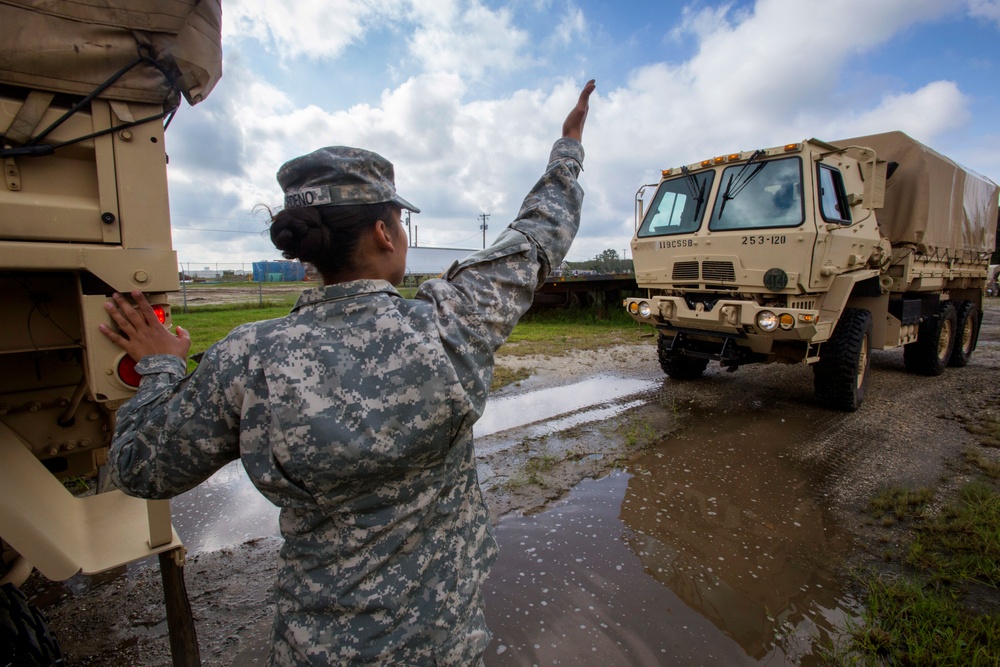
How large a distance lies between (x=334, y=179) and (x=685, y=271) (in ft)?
16.0

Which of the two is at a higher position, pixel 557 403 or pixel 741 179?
pixel 741 179

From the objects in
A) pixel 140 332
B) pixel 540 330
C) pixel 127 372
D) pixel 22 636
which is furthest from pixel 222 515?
pixel 540 330

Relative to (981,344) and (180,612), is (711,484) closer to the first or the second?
(180,612)

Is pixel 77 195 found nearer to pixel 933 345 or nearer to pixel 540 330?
pixel 933 345

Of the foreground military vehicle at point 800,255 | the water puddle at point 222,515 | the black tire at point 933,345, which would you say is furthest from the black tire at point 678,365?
the water puddle at point 222,515

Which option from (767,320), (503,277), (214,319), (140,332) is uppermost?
(503,277)

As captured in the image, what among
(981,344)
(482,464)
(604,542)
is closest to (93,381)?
(604,542)

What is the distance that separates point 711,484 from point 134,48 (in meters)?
3.83

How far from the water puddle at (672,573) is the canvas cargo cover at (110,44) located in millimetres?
2353

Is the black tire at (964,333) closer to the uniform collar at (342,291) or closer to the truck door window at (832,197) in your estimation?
the truck door window at (832,197)

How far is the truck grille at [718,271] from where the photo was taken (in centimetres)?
492

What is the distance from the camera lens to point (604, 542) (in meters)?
2.91

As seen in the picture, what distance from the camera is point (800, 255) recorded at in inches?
180

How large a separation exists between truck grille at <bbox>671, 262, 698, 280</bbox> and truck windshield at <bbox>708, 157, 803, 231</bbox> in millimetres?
420
